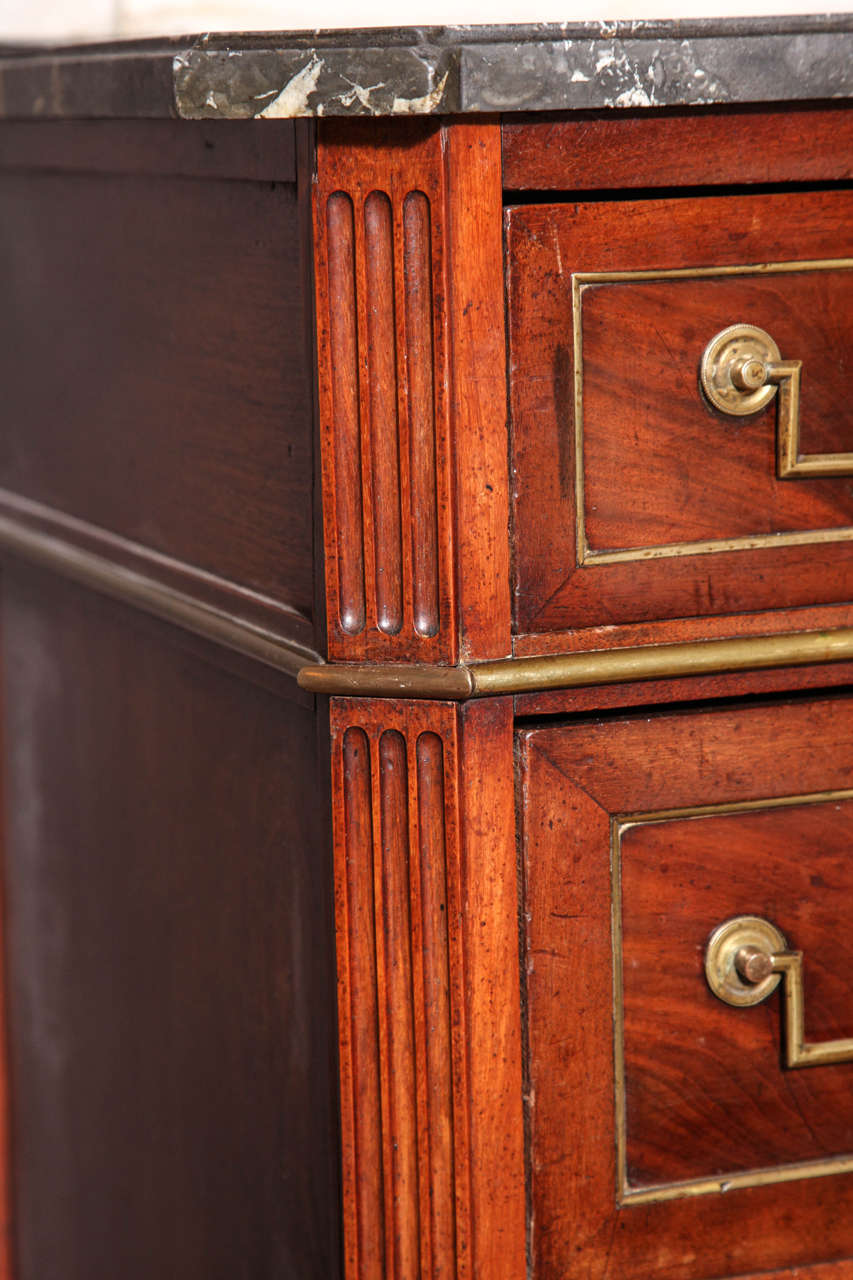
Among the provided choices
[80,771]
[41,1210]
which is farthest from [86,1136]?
[80,771]

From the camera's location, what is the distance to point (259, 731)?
882 mm

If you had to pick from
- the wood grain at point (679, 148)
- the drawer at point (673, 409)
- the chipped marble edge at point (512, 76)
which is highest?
the chipped marble edge at point (512, 76)

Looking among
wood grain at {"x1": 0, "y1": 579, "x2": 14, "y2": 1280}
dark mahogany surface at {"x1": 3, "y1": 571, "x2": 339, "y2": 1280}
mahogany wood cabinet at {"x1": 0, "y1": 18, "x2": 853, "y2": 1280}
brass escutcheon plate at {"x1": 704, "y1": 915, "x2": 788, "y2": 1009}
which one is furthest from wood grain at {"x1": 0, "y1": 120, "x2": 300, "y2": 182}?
wood grain at {"x1": 0, "y1": 579, "x2": 14, "y2": 1280}

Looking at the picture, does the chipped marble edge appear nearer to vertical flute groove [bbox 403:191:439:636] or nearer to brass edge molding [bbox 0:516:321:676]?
vertical flute groove [bbox 403:191:439:636]

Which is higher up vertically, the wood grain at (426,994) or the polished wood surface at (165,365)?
the polished wood surface at (165,365)

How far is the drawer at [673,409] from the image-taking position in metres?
0.75

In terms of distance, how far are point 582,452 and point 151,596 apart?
292 millimetres

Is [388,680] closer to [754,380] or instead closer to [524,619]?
[524,619]

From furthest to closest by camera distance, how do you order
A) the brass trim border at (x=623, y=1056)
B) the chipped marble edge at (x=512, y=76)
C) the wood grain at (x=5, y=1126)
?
1. the wood grain at (x=5, y=1126)
2. the brass trim border at (x=623, y=1056)
3. the chipped marble edge at (x=512, y=76)

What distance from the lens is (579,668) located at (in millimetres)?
772

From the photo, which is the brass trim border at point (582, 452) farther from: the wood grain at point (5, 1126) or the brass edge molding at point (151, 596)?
the wood grain at point (5, 1126)

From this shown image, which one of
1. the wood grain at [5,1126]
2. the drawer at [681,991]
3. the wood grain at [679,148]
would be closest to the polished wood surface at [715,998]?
the drawer at [681,991]

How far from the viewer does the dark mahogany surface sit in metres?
0.87

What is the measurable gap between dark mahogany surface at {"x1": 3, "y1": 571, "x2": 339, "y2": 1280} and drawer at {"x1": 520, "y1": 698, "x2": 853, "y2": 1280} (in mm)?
100
